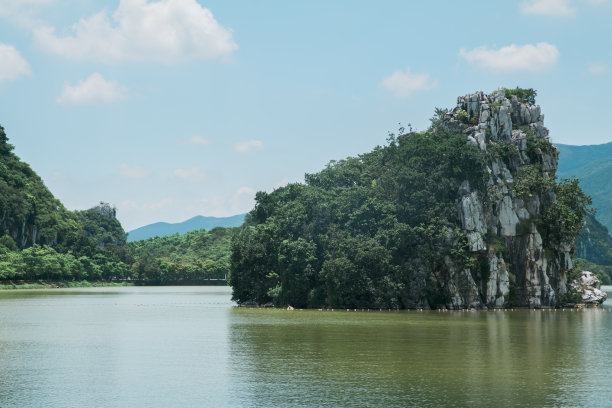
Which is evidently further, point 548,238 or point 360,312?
point 548,238

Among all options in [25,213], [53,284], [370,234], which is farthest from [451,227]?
[25,213]

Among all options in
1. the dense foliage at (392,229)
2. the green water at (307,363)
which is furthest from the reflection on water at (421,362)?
the dense foliage at (392,229)

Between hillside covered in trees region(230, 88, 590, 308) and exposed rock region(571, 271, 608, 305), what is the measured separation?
8.79ft

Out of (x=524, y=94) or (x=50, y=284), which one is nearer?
(x=524, y=94)

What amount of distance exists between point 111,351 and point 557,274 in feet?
182

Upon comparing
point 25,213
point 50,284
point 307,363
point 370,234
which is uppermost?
point 25,213

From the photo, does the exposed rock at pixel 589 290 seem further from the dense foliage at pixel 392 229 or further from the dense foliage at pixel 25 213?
the dense foliage at pixel 25 213

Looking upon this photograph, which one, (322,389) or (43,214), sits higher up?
(43,214)

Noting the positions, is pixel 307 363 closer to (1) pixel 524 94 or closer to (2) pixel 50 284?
(1) pixel 524 94

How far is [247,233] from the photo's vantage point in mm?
90250

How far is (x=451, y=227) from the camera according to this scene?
7412cm

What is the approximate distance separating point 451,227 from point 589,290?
72.5 feet

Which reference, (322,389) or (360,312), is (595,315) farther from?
(322,389)

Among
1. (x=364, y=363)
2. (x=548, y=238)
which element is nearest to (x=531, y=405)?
(x=364, y=363)
